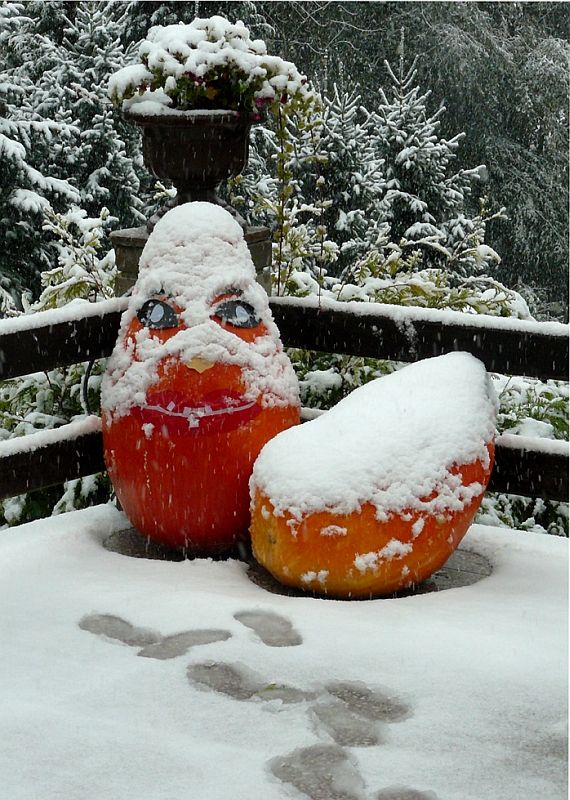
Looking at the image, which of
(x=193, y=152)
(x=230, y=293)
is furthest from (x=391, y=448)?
(x=193, y=152)

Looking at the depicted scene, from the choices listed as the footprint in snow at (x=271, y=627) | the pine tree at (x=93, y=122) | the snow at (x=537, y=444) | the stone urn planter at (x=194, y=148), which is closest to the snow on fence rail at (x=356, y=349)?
the snow at (x=537, y=444)

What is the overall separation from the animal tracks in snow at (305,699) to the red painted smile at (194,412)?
0.70 metres

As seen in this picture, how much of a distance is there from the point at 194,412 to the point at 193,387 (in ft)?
0.27

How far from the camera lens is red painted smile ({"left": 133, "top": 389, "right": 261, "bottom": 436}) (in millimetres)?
3725

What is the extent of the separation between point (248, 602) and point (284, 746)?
0.89 m

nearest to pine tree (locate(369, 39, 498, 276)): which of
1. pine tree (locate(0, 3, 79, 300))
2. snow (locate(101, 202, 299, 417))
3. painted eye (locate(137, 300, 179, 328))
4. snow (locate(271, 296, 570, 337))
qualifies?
pine tree (locate(0, 3, 79, 300))

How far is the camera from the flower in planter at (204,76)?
4.21 m

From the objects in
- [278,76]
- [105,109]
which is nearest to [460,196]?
[105,109]

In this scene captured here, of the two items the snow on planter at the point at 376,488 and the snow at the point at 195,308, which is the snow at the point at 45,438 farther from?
the snow on planter at the point at 376,488

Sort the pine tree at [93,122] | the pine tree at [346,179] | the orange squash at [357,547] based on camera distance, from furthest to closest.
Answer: the pine tree at [93,122]
the pine tree at [346,179]
the orange squash at [357,547]

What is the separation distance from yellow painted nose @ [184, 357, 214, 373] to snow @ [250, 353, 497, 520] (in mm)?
326

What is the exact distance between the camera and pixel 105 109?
1464 centimetres

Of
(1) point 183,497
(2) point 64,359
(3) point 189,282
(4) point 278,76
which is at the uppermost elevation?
(4) point 278,76

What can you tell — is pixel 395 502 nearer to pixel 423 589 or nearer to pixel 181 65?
pixel 423 589
